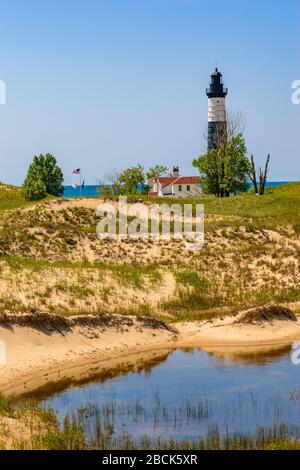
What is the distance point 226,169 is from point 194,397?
77431 millimetres

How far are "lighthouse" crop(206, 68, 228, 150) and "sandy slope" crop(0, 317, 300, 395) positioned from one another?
88.8 metres

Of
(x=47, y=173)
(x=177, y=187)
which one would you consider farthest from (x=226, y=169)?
(x=177, y=187)

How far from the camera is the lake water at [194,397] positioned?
23.0m

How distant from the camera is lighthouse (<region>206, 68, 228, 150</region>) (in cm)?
12600

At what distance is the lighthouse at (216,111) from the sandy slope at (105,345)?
88.8m

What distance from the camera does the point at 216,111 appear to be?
129 m

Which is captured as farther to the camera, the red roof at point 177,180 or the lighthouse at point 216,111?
the red roof at point 177,180
